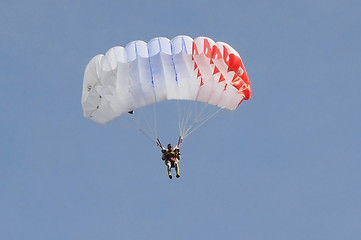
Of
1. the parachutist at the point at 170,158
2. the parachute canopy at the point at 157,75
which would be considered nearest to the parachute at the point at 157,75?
the parachute canopy at the point at 157,75

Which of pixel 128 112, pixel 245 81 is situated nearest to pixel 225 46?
pixel 245 81

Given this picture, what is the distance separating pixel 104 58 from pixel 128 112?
84.9 inches

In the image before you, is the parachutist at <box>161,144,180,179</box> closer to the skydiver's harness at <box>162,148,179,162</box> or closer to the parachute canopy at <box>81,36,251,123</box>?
the skydiver's harness at <box>162,148,179,162</box>

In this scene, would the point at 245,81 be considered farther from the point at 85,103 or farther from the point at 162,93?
the point at 85,103

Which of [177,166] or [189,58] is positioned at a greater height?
[189,58]

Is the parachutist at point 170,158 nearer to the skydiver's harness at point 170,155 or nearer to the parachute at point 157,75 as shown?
the skydiver's harness at point 170,155

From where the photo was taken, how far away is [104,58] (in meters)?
42.2

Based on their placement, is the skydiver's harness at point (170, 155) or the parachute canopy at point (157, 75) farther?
the skydiver's harness at point (170, 155)

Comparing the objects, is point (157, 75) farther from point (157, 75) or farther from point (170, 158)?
point (170, 158)

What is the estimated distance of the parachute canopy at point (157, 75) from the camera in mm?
41750

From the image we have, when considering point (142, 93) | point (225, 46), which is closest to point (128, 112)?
point (142, 93)

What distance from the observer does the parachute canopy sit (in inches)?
1644

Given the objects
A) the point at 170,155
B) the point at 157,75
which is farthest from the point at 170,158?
the point at 157,75

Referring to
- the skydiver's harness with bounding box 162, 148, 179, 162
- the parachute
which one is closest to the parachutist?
Answer: the skydiver's harness with bounding box 162, 148, 179, 162
